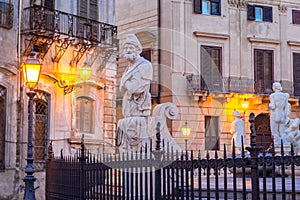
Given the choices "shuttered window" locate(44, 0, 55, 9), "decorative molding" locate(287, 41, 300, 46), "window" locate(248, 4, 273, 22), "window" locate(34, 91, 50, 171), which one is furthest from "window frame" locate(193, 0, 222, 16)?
"window" locate(34, 91, 50, 171)

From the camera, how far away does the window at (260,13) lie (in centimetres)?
3103

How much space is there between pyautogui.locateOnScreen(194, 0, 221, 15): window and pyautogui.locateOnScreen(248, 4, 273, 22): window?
76.6 inches

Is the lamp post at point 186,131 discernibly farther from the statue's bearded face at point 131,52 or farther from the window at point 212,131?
the statue's bearded face at point 131,52

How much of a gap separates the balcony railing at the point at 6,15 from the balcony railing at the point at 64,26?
55cm

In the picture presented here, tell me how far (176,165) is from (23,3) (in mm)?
13264

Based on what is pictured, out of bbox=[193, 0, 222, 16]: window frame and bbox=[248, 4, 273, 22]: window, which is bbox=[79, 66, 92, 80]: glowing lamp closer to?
bbox=[193, 0, 222, 16]: window frame

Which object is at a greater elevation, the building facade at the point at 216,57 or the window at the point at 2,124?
the building facade at the point at 216,57

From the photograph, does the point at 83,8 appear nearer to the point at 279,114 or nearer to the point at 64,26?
the point at 64,26

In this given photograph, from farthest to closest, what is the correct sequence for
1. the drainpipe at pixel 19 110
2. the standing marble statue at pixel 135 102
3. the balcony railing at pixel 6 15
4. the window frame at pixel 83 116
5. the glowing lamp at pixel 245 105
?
the glowing lamp at pixel 245 105 < the window frame at pixel 83 116 < the drainpipe at pixel 19 110 < the balcony railing at pixel 6 15 < the standing marble statue at pixel 135 102

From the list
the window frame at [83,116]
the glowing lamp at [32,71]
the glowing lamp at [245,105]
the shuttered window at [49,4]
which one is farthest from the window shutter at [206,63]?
the glowing lamp at [32,71]

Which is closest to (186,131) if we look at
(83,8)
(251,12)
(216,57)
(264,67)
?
(216,57)

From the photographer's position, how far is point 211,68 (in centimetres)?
2964

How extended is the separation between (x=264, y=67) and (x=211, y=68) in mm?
3235

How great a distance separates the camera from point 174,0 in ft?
94.7
